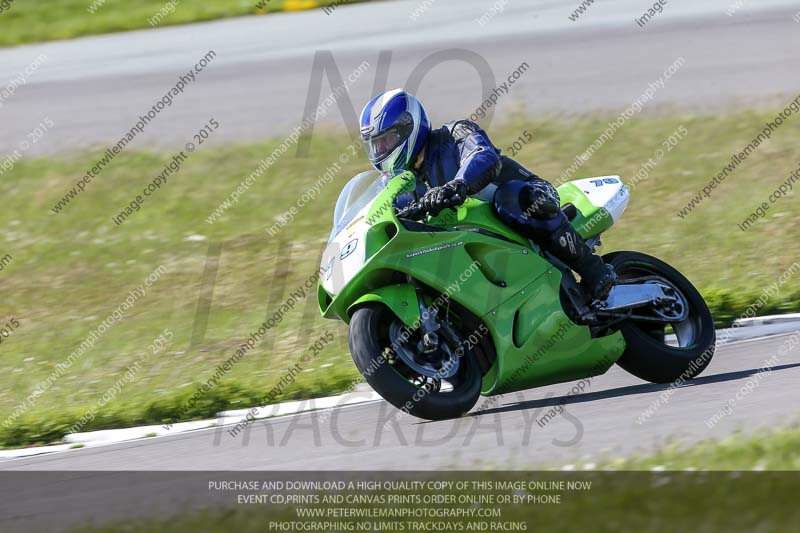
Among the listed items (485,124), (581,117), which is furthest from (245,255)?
(581,117)

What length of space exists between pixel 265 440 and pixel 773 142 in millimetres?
7892

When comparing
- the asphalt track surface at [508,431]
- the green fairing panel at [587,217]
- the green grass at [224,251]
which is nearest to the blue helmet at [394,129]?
the green fairing panel at [587,217]

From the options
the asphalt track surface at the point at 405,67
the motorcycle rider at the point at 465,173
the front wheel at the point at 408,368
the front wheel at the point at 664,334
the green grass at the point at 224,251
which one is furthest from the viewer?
the asphalt track surface at the point at 405,67

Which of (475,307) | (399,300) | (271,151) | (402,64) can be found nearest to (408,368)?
(399,300)

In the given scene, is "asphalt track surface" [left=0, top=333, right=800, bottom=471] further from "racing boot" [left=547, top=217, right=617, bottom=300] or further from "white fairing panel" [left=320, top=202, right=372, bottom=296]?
"white fairing panel" [left=320, top=202, right=372, bottom=296]

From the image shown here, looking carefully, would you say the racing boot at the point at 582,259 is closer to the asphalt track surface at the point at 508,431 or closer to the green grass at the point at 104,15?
the asphalt track surface at the point at 508,431

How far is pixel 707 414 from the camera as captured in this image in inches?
238

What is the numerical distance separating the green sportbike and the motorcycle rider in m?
0.09

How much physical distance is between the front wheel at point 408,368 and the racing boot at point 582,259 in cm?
89

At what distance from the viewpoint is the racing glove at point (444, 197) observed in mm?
6426

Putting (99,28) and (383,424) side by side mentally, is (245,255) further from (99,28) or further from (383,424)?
(99,28)

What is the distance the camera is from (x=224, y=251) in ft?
39.7

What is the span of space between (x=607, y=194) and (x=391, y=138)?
1.65 meters

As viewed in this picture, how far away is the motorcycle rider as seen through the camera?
21.7 feet
